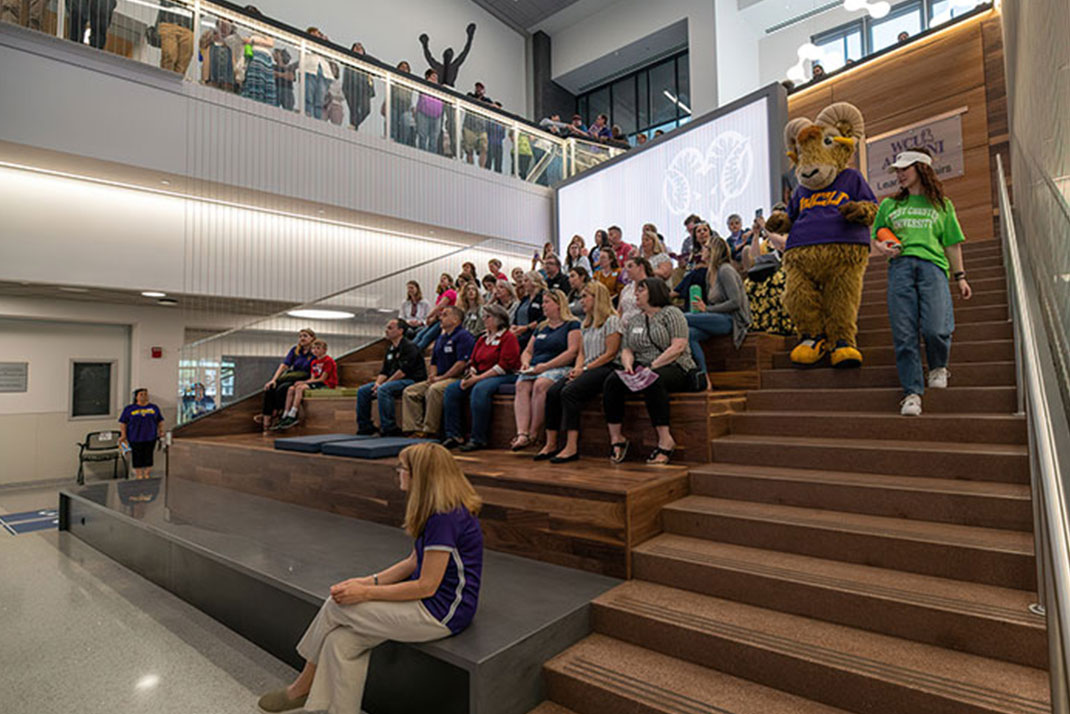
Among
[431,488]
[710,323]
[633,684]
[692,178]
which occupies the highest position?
[692,178]

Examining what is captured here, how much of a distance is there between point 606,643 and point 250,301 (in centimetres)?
810


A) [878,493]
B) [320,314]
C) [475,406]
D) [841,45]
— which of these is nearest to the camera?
[878,493]

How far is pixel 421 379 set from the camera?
5746mm

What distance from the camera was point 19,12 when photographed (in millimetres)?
6684

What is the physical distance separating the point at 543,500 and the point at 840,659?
1.49 m

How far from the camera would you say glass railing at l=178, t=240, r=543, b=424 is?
7184 mm

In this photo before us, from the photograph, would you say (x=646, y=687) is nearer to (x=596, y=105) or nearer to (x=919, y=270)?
(x=919, y=270)

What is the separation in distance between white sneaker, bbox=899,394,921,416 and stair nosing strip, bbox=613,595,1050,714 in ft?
5.48

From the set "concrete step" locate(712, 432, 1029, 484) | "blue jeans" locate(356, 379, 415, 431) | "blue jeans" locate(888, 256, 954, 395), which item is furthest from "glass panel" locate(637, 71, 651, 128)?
"concrete step" locate(712, 432, 1029, 484)

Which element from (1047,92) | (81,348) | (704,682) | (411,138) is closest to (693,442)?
(704,682)

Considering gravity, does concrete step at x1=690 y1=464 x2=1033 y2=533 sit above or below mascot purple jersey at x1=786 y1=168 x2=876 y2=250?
below

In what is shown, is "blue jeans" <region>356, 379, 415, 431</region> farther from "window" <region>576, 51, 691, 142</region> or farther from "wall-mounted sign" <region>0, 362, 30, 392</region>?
"window" <region>576, 51, 691, 142</region>

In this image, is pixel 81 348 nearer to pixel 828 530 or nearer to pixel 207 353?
pixel 207 353

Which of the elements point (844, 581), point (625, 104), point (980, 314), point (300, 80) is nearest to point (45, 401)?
point (300, 80)
